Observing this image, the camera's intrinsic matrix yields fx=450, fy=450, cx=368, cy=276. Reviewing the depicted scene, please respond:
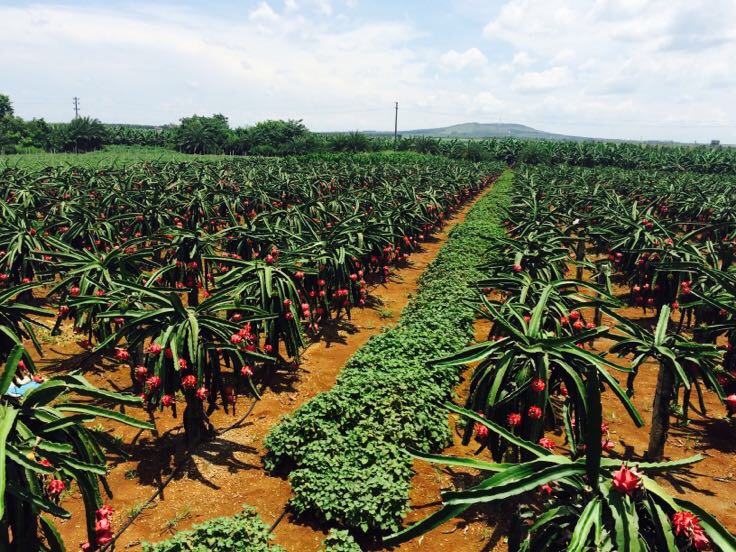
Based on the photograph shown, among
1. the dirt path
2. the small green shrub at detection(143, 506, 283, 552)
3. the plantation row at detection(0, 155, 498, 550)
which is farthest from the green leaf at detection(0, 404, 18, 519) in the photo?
the dirt path

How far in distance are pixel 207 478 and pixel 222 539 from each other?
1650 mm

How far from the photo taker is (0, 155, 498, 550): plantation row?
2.72m

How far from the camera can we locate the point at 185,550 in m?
3.73

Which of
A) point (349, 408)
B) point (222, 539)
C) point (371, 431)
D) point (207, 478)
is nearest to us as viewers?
point (222, 539)

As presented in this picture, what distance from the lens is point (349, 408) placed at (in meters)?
5.73

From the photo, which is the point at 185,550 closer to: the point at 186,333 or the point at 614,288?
the point at 186,333

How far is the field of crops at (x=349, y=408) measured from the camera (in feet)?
8.16

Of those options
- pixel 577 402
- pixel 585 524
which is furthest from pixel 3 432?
pixel 577 402

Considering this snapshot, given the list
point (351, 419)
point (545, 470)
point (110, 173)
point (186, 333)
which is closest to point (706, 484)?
point (351, 419)

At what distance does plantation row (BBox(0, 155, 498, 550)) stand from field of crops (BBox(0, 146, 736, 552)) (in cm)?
4

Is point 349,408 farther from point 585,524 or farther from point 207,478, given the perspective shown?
point 585,524

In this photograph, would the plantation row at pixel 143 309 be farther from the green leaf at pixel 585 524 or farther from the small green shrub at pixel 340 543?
the green leaf at pixel 585 524

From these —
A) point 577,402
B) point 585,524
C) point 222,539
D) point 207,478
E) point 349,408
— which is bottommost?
point 207,478

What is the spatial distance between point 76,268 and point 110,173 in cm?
1459
